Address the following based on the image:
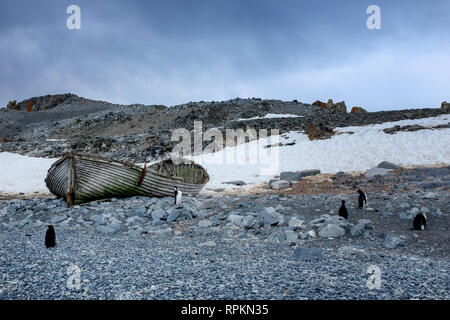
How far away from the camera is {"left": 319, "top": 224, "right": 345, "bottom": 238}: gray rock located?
9.34 m

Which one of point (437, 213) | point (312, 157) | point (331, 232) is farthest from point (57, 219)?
point (312, 157)

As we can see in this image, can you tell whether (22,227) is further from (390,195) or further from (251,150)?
(251,150)

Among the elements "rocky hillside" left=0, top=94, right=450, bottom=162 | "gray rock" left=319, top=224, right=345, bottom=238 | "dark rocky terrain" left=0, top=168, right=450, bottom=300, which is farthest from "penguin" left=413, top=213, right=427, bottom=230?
"rocky hillside" left=0, top=94, right=450, bottom=162

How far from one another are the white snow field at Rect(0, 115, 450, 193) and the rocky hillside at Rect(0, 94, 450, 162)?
4521mm

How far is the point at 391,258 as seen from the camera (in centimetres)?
727

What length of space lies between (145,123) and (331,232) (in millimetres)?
43996

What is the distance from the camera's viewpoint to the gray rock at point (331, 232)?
934 cm

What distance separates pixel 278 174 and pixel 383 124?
1445 cm

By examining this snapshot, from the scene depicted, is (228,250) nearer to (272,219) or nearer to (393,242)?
(272,219)

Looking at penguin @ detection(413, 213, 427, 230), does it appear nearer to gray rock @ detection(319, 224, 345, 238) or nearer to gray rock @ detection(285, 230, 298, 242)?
gray rock @ detection(319, 224, 345, 238)

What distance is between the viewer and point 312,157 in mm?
25547

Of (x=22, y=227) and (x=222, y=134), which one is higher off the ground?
(x=222, y=134)

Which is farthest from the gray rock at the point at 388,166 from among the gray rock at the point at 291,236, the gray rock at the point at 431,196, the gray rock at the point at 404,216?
the gray rock at the point at 291,236

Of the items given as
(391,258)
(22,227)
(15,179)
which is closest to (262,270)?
(391,258)
